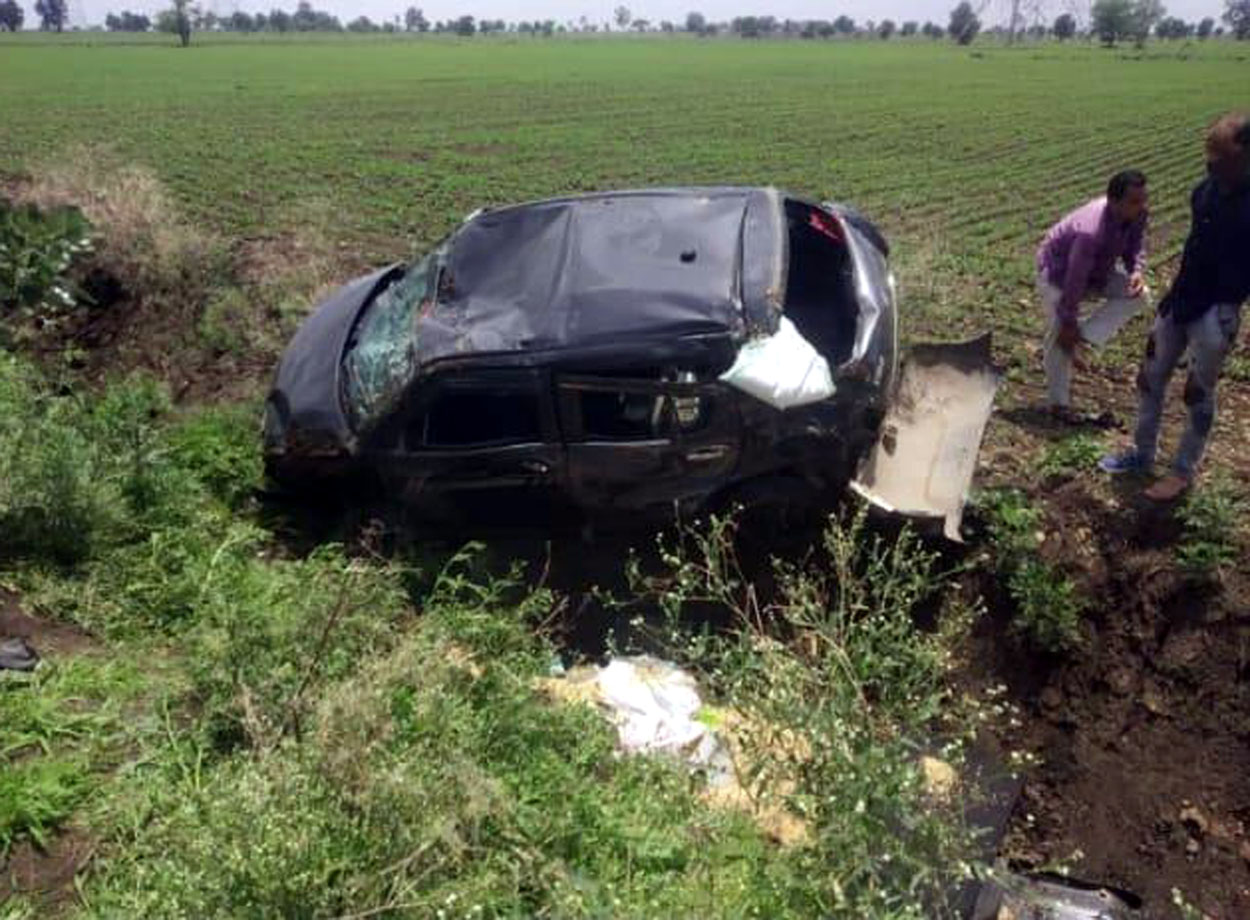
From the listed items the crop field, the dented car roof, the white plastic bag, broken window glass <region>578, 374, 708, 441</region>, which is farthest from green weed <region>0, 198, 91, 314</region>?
the white plastic bag

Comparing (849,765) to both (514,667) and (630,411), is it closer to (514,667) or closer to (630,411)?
(514,667)

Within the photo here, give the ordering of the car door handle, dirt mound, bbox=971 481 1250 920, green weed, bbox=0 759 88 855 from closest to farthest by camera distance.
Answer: green weed, bbox=0 759 88 855 < dirt mound, bbox=971 481 1250 920 < the car door handle

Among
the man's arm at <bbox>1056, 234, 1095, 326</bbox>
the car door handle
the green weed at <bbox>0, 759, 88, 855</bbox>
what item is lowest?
the green weed at <bbox>0, 759, 88, 855</bbox>

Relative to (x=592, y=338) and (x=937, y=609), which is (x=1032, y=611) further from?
(x=592, y=338)

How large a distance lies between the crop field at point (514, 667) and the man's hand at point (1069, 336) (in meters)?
0.54

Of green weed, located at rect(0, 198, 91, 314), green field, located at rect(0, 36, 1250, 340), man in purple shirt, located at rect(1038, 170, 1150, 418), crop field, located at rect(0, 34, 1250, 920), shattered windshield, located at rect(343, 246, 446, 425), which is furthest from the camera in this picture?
green field, located at rect(0, 36, 1250, 340)

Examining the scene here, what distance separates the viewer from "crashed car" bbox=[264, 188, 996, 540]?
512 cm

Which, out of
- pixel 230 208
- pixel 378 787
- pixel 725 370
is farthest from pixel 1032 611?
pixel 230 208

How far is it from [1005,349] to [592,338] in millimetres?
4476

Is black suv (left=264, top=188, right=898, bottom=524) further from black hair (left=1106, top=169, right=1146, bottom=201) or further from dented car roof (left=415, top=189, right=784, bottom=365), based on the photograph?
black hair (left=1106, top=169, right=1146, bottom=201)

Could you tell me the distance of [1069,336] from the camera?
645cm

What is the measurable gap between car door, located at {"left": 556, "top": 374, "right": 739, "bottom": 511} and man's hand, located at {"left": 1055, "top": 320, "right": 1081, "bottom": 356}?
258cm

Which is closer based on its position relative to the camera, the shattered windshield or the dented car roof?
the dented car roof

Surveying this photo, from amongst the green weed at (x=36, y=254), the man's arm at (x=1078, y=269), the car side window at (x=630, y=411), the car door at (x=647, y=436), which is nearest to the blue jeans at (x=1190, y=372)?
the man's arm at (x=1078, y=269)
